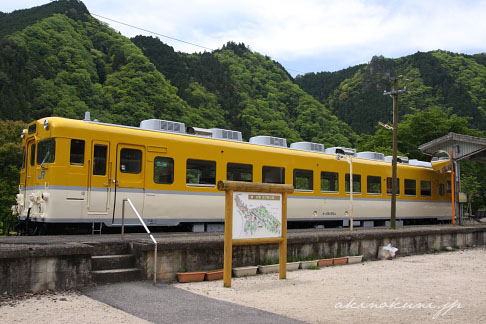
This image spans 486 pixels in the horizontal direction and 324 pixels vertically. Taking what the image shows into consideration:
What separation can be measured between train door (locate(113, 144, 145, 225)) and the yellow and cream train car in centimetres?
2

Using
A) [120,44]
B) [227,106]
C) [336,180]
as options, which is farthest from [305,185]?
[120,44]

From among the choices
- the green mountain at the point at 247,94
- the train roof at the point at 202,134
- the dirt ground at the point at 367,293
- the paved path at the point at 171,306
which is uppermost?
the green mountain at the point at 247,94

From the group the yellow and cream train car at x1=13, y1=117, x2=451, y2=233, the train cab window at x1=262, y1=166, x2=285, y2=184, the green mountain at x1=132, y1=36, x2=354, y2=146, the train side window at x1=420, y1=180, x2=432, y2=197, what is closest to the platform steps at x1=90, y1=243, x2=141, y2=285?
the yellow and cream train car at x1=13, y1=117, x2=451, y2=233

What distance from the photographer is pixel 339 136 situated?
6375cm

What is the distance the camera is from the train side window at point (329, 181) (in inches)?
639

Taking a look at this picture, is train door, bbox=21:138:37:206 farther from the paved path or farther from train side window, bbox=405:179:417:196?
train side window, bbox=405:179:417:196

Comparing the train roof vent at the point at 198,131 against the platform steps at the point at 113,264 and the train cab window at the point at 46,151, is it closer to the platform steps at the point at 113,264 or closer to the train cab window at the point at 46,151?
the train cab window at the point at 46,151

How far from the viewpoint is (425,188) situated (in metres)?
21.4

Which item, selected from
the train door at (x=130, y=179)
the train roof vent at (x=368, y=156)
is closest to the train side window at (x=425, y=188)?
the train roof vent at (x=368, y=156)

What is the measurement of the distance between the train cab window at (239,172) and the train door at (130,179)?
2.83m

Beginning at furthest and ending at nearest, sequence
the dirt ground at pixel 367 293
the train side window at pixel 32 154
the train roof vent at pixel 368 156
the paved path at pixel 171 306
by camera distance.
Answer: the train roof vent at pixel 368 156 < the train side window at pixel 32 154 < the dirt ground at pixel 367 293 < the paved path at pixel 171 306

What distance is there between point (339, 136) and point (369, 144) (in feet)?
53.6

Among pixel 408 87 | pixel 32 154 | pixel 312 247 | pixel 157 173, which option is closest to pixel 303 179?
pixel 312 247

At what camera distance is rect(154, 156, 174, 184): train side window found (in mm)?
11797
